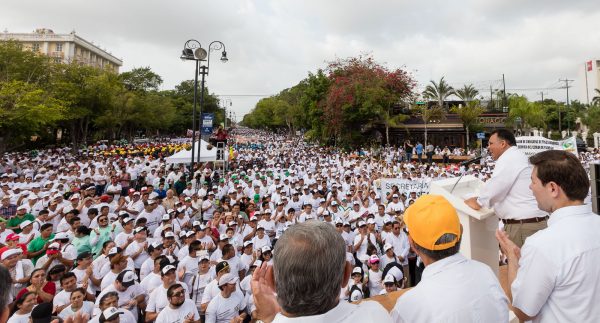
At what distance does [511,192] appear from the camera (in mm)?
2625

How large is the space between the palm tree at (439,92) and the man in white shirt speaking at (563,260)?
4100 cm

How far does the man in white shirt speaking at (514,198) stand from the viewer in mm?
2551

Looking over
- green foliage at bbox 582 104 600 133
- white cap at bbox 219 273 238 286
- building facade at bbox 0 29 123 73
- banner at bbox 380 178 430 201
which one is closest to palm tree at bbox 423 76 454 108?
green foliage at bbox 582 104 600 133

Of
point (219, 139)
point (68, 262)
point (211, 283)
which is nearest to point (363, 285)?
point (211, 283)

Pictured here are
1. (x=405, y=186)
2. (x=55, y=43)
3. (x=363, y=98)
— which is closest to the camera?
(x=405, y=186)

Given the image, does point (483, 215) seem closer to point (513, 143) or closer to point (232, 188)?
point (513, 143)

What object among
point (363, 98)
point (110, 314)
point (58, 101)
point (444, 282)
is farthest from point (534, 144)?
point (58, 101)

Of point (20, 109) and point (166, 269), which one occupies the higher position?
point (20, 109)

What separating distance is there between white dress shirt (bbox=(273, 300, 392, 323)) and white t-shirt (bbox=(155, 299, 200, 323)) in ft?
13.3

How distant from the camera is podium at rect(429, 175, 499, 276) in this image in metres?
2.50

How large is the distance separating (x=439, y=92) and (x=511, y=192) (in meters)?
40.9

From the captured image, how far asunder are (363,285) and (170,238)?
389 centimetres

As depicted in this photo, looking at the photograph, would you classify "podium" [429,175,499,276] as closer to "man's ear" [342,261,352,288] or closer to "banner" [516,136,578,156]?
"man's ear" [342,261,352,288]

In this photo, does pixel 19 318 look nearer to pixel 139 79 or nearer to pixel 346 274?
pixel 346 274
